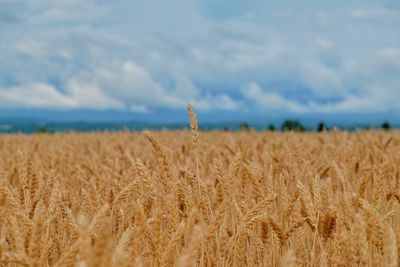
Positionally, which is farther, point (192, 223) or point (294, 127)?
point (294, 127)

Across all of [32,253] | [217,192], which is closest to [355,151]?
[217,192]

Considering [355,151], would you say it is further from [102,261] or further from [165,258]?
[102,261]

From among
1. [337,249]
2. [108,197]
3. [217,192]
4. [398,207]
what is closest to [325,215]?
[337,249]

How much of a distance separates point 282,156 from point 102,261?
3783mm

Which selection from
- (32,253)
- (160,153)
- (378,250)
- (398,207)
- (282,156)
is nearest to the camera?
(32,253)

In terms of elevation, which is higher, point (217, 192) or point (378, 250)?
point (217, 192)

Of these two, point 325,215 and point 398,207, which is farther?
point 398,207

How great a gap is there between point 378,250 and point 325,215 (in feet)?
0.92

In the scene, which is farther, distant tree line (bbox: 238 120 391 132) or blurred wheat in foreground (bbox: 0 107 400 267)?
distant tree line (bbox: 238 120 391 132)

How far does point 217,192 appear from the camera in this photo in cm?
258

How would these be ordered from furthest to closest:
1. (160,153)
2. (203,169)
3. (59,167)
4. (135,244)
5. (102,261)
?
(59,167) → (203,169) → (160,153) → (135,244) → (102,261)

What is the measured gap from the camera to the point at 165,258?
1.72 m

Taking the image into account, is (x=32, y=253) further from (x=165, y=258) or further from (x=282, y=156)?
(x=282, y=156)

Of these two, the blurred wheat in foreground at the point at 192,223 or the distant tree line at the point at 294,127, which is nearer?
the blurred wheat in foreground at the point at 192,223
